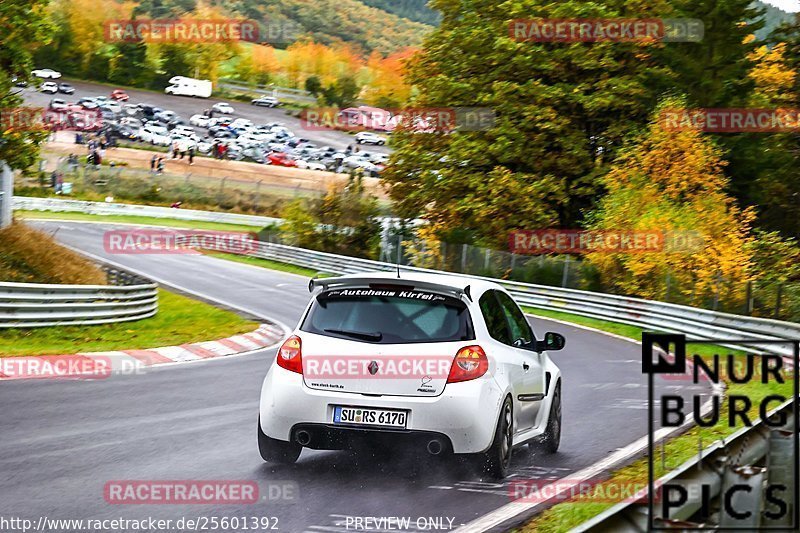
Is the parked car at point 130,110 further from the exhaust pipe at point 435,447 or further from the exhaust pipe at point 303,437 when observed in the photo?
the exhaust pipe at point 435,447

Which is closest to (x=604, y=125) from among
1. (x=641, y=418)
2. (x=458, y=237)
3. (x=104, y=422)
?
(x=458, y=237)

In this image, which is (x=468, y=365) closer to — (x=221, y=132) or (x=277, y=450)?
(x=277, y=450)

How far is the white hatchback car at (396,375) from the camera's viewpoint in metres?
9.05

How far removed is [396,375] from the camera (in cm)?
916

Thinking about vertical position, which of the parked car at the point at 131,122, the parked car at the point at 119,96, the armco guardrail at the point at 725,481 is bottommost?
the armco guardrail at the point at 725,481

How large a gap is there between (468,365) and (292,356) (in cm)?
141

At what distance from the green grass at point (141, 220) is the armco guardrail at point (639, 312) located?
20799mm

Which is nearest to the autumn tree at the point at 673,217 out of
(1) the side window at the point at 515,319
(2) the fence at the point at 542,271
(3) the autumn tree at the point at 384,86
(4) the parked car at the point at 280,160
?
(2) the fence at the point at 542,271

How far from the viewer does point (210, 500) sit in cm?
827

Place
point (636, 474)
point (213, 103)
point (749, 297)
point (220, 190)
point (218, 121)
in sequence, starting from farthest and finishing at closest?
point (213, 103) < point (218, 121) < point (220, 190) < point (749, 297) < point (636, 474)

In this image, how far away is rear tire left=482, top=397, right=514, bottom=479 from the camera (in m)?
9.20

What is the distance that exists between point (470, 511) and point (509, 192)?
35.1 meters

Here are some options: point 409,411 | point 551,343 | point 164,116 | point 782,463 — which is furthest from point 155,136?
point 782,463

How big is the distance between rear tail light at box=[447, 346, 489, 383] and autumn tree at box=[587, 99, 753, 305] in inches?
950
